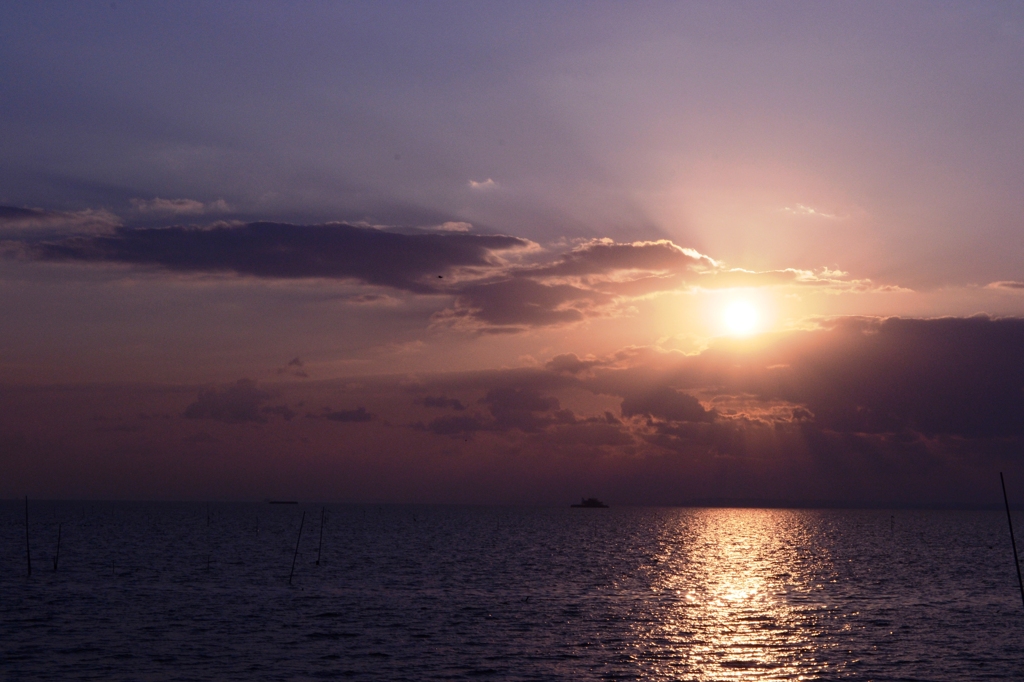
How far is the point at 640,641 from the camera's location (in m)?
62.2

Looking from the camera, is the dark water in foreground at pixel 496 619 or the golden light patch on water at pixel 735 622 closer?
the dark water in foreground at pixel 496 619

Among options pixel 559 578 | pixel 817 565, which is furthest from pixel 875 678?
pixel 817 565

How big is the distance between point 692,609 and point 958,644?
23.1 meters

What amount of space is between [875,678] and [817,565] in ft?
286

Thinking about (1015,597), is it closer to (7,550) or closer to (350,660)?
(350,660)

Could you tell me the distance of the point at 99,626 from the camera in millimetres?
64562

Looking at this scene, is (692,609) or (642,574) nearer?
(692,609)

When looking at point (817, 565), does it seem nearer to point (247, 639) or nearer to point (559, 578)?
point (559, 578)

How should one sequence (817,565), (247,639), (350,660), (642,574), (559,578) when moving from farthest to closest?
(817,565)
(642,574)
(559,578)
(247,639)
(350,660)

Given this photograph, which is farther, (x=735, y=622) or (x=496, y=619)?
(x=735, y=622)

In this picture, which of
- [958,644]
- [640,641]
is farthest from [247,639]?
[958,644]

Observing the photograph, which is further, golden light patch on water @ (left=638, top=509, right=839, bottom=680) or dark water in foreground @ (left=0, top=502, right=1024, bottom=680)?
golden light patch on water @ (left=638, top=509, right=839, bottom=680)

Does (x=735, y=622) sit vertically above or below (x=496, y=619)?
below

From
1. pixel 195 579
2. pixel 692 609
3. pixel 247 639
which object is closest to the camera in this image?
pixel 247 639
